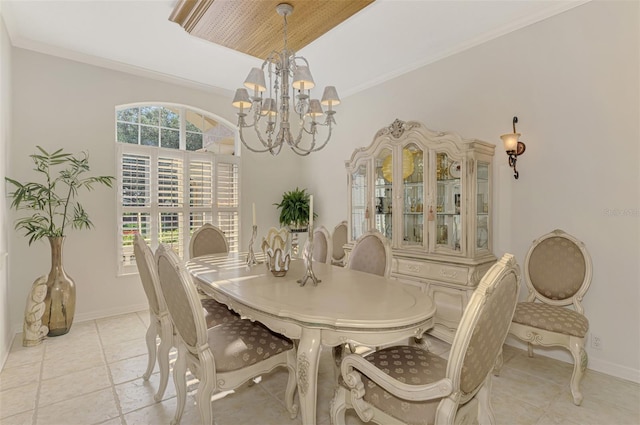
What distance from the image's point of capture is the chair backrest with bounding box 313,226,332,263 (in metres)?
3.27

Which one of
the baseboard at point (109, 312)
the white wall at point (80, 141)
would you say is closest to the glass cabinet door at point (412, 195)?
the white wall at point (80, 141)

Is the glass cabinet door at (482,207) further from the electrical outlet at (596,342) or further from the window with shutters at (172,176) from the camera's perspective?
the window with shutters at (172,176)

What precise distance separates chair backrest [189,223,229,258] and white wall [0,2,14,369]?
4.92ft

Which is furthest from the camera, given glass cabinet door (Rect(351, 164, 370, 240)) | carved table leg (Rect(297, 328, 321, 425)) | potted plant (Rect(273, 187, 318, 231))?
potted plant (Rect(273, 187, 318, 231))

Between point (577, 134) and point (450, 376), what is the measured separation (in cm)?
253

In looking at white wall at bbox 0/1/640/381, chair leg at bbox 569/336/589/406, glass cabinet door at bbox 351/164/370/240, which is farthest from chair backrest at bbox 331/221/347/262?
chair leg at bbox 569/336/589/406

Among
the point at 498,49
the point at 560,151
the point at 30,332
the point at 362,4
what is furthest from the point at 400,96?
the point at 30,332

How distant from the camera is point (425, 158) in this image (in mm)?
3182

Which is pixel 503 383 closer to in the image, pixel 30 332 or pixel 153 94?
pixel 30 332

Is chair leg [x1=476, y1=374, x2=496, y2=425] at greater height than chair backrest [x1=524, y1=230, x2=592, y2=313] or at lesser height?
lesser

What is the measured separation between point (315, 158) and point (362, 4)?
9.34ft

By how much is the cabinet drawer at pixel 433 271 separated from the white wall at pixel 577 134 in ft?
1.90

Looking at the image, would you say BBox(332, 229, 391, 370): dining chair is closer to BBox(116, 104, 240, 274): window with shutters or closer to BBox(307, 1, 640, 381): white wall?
BBox(307, 1, 640, 381): white wall

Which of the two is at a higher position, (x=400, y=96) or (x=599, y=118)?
(x=400, y=96)
